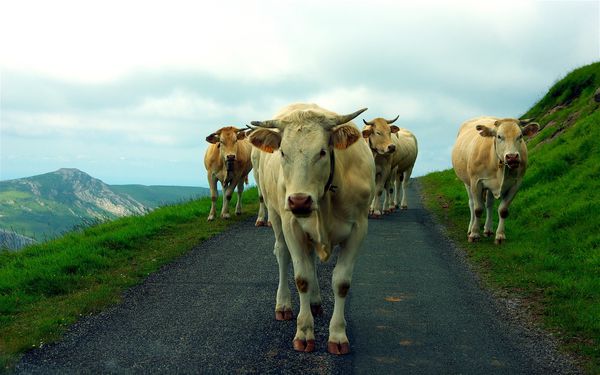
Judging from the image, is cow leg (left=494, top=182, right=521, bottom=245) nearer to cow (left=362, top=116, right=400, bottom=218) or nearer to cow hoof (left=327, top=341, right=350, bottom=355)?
cow (left=362, top=116, right=400, bottom=218)

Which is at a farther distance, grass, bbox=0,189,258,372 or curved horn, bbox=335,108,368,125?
grass, bbox=0,189,258,372

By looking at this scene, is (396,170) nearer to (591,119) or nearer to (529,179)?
(529,179)

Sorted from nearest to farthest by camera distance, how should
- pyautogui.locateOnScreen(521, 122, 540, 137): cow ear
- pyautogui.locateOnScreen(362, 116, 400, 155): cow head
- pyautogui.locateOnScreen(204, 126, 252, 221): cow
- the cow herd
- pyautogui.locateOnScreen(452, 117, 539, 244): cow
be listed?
A: the cow herd, pyautogui.locateOnScreen(452, 117, 539, 244): cow, pyautogui.locateOnScreen(521, 122, 540, 137): cow ear, pyautogui.locateOnScreen(204, 126, 252, 221): cow, pyautogui.locateOnScreen(362, 116, 400, 155): cow head

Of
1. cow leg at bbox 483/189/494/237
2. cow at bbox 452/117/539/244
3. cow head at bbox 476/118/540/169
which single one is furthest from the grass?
cow head at bbox 476/118/540/169

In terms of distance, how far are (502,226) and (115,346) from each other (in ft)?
28.0

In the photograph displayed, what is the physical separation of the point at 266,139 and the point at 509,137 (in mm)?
7110

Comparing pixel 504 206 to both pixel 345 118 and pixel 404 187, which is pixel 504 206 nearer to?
pixel 404 187

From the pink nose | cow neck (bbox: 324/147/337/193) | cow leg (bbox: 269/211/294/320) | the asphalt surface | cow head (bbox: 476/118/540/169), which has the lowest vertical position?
the asphalt surface

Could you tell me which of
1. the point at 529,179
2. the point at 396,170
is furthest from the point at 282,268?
the point at 529,179

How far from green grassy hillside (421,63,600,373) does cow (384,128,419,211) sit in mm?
1239

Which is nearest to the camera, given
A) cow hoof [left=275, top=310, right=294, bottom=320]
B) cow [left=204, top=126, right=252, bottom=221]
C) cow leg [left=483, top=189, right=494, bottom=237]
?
cow hoof [left=275, top=310, right=294, bottom=320]

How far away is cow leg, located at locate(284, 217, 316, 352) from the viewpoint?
18.5ft

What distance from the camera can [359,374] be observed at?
16.6 ft

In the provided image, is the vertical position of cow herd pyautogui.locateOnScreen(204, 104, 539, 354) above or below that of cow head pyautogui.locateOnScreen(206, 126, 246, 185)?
below
